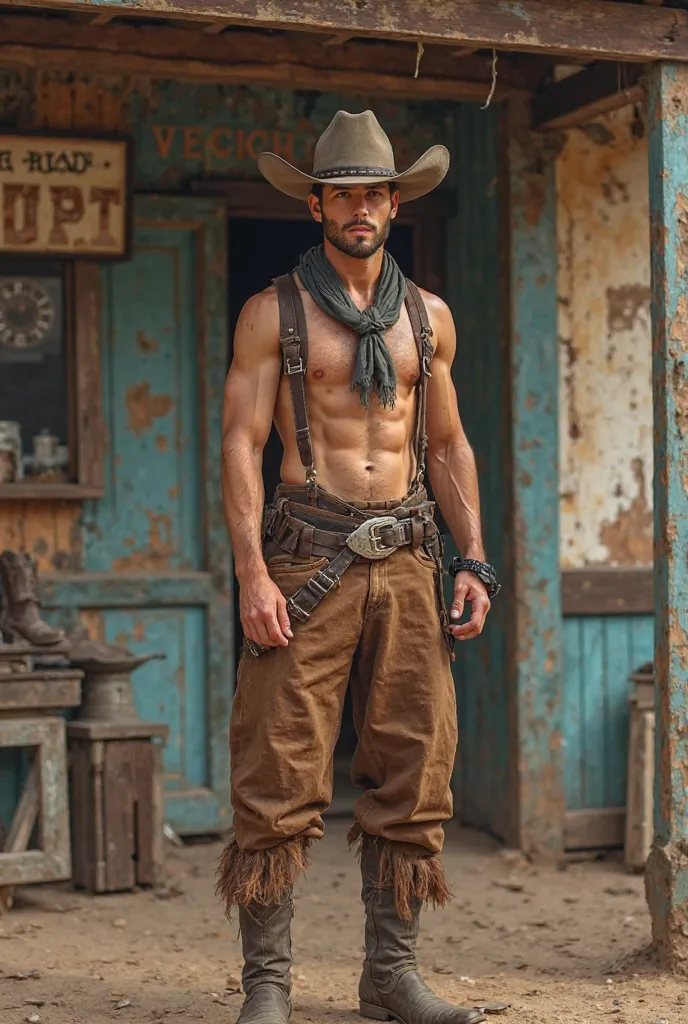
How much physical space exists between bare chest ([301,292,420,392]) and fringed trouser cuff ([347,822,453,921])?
1373 millimetres

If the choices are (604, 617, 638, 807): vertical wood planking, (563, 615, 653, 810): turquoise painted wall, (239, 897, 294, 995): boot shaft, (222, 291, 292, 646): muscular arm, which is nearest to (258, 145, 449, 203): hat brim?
(222, 291, 292, 646): muscular arm

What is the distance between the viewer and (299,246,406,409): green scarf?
4.49 metres

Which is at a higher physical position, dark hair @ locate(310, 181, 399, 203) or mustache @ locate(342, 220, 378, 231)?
dark hair @ locate(310, 181, 399, 203)

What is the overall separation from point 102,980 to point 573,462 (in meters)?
3.21

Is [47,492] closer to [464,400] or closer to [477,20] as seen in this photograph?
[464,400]

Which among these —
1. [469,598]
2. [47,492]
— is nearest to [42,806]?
[47,492]

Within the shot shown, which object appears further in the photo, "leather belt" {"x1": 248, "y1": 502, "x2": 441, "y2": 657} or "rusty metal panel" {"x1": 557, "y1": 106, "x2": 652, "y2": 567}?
"rusty metal panel" {"x1": 557, "y1": 106, "x2": 652, "y2": 567}

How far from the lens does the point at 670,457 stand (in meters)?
5.25

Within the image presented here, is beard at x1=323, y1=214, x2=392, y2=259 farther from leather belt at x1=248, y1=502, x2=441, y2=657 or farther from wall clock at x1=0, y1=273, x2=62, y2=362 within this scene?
wall clock at x1=0, y1=273, x2=62, y2=362

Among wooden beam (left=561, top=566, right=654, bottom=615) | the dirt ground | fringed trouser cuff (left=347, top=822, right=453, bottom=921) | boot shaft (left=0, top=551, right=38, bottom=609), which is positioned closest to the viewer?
fringed trouser cuff (left=347, top=822, right=453, bottom=921)

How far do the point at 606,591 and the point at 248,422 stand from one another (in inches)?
120

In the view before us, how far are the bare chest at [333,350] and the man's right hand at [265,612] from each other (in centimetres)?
60

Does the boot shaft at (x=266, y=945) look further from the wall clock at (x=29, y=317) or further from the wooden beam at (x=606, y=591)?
the wall clock at (x=29, y=317)

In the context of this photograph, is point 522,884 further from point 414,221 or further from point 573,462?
point 414,221
